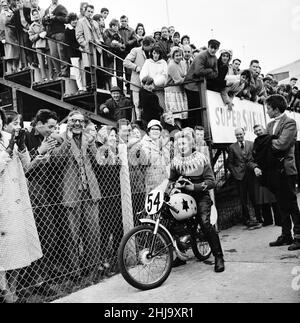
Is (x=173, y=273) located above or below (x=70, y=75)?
below

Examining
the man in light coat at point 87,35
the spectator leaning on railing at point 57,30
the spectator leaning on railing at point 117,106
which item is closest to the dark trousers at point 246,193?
the spectator leaning on railing at point 117,106

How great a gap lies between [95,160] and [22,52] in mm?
5658

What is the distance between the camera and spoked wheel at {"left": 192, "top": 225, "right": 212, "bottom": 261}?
4926 mm

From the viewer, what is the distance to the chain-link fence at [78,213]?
3.99m

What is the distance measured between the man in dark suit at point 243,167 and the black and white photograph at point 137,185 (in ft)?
0.09

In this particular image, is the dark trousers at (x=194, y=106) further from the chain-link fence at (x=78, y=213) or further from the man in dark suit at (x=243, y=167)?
the chain-link fence at (x=78, y=213)

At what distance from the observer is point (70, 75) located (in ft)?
28.1

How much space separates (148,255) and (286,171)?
2525 mm

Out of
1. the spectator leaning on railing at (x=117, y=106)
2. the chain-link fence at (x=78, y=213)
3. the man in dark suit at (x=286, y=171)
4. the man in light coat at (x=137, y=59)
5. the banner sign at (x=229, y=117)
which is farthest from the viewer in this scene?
the man in light coat at (x=137, y=59)

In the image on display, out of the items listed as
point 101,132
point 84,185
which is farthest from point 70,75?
point 84,185

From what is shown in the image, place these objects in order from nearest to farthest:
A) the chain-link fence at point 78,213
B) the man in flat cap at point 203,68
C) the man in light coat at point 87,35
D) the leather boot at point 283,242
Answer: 1. the chain-link fence at point 78,213
2. the leather boot at point 283,242
3. the man in flat cap at point 203,68
4. the man in light coat at point 87,35
